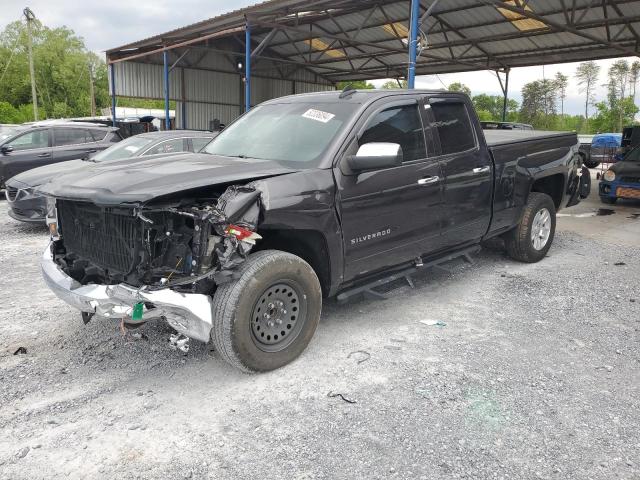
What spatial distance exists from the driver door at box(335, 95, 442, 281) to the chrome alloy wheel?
200 cm

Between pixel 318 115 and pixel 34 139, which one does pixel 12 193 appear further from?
pixel 318 115

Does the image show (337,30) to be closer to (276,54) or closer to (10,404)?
(276,54)

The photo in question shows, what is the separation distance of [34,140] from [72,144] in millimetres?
807

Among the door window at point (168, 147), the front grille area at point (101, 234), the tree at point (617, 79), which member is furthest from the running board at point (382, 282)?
the tree at point (617, 79)

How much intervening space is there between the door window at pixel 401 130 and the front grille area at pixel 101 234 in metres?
1.82

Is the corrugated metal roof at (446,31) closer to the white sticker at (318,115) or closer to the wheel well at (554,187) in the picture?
the wheel well at (554,187)

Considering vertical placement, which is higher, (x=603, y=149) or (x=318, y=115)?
(x=318, y=115)

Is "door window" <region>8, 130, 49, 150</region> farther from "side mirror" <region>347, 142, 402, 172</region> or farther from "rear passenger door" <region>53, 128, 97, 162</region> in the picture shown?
"side mirror" <region>347, 142, 402, 172</region>

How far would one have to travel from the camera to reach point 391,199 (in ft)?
13.2

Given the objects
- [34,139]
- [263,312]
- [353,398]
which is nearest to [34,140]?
[34,139]

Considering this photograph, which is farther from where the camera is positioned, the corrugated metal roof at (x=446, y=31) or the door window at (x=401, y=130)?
the corrugated metal roof at (x=446, y=31)

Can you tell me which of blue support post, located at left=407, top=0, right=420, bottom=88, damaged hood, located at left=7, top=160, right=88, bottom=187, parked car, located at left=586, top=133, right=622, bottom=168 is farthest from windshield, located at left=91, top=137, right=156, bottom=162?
parked car, located at left=586, top=133, right=622, bottom=168

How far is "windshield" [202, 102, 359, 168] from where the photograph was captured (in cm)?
386

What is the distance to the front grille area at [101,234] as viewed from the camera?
10.5 ft
